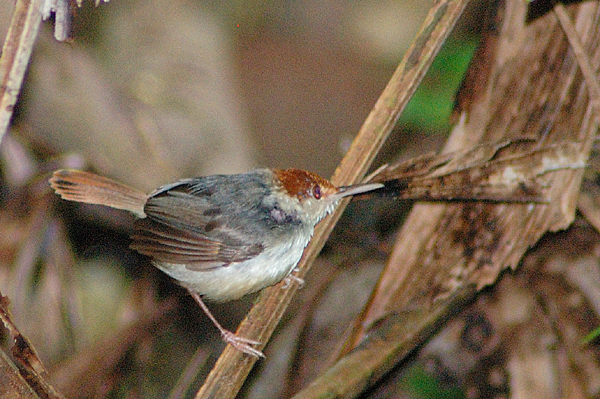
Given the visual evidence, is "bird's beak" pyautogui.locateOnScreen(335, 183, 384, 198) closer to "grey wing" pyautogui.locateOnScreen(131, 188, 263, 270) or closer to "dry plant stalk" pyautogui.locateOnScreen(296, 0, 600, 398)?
"grey wing" pyautogui.locateOnScreen(131, 188, 263, 270)

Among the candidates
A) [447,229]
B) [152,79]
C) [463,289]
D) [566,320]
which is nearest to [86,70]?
[152,79]

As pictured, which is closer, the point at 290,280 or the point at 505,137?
the point at 290,280

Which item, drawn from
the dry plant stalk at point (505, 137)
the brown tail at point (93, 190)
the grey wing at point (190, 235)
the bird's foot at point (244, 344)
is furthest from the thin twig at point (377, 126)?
the brown tail at point (93, 190)

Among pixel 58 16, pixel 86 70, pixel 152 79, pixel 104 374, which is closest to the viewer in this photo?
pixel 58 16

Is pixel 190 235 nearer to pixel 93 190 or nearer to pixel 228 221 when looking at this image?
pixel 228 221

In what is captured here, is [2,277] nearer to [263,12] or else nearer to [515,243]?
[263,12]

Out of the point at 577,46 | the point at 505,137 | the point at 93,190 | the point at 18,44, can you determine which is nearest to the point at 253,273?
the point at 93,190

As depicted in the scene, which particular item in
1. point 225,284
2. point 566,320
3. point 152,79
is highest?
point 152,79
